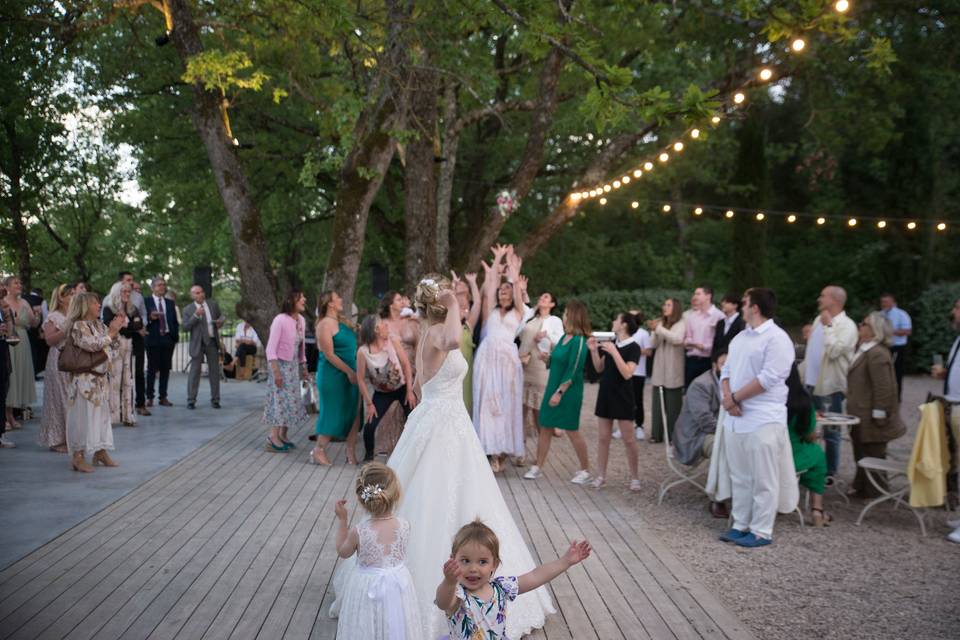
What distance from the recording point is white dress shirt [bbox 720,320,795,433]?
6.10 metres

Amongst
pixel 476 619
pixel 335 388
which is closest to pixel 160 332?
pixel 335 388

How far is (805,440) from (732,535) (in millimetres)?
1053

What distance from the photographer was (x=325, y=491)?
24.6 ft

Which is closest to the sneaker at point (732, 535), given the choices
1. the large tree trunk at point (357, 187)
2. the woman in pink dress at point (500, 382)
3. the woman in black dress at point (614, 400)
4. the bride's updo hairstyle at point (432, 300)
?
the woman in black dress at point (614, 400)

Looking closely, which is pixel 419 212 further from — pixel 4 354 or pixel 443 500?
pixel 443 500

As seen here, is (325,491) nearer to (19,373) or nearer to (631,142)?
(19,373)

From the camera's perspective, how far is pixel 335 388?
8875 millimetres

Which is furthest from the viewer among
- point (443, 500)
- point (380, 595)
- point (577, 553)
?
point (443, 500)

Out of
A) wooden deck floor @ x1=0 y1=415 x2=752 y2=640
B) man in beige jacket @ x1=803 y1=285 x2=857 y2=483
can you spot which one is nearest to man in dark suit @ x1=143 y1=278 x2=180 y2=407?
wooden deck floor @ x1=0 y1=415 x2=752 y2=640

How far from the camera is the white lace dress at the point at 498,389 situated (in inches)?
333

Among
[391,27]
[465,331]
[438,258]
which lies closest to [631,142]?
[438,258]

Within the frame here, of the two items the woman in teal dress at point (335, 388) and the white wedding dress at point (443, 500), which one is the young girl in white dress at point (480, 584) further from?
the woman in teal dress at point (335, 388)

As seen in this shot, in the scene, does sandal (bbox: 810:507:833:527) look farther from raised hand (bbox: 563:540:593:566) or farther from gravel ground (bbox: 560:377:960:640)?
raised hand (bbox: 563:540:593:566)

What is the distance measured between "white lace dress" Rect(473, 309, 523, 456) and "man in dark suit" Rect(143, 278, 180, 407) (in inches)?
242
